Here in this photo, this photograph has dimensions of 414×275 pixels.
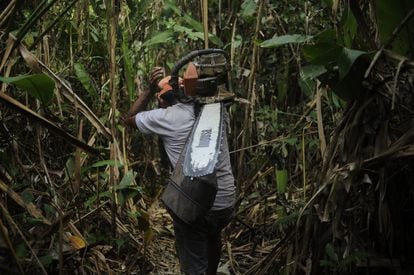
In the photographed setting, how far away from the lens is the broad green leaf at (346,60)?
242 centimetres

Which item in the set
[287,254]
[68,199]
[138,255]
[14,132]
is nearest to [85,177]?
[68,199]

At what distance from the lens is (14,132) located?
125 inches

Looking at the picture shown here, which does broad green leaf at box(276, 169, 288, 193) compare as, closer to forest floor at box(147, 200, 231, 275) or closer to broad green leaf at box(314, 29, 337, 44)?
forest floor at box(147, 200, 231, 275)

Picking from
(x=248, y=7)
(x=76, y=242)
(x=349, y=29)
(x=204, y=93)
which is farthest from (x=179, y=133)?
(x=248, y=7)

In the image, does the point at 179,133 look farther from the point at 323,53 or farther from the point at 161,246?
the point at 161,246

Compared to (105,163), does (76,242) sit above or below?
below

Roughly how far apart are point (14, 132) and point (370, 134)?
6.09ft

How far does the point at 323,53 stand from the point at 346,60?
0.16 m

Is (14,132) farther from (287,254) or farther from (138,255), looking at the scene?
(287,254)

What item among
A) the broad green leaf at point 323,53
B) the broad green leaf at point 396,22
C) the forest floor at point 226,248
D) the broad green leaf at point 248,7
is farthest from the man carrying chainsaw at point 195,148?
the broad green leaf at point 248,7

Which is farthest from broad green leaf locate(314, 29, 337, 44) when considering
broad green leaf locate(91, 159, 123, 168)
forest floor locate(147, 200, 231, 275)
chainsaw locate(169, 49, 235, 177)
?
forest floor locate(147, 200, 231, 275)

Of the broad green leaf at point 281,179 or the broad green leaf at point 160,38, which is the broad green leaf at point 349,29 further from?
the broad green leaf at point 160,38

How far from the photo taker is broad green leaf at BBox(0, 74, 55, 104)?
2342 mm

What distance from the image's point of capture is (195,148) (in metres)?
3.14
